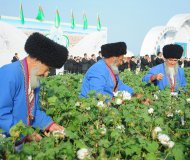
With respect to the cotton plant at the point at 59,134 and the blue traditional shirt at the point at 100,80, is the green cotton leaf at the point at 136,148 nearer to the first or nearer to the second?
the cotton plant at the point at 59,134

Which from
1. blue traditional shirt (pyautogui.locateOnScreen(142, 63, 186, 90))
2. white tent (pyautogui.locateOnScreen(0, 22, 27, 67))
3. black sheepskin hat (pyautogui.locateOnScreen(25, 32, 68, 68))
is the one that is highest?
black sheepskin hat (pyautogui.locateOnScreen(25, 32, 68, 68))

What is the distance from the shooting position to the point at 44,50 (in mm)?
3264

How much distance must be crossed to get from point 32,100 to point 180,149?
1451mm

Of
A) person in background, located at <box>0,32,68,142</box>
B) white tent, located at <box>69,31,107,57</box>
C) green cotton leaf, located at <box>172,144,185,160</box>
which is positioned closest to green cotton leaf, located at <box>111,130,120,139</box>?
green cotton leaf, located at <box>172,144,185,160</box>

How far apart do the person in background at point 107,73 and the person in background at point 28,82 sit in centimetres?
143

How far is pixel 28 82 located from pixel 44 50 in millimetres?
303

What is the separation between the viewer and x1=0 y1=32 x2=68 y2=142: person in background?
3043 millimetres

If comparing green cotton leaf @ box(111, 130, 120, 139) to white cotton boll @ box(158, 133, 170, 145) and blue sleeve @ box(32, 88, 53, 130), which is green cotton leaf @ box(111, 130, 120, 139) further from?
blue sleeve @ box(32, 88, 53, 130)

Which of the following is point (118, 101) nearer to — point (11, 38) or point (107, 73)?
point (107, 73)

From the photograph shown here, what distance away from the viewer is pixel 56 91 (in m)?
5.21

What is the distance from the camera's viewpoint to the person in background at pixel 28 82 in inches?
120

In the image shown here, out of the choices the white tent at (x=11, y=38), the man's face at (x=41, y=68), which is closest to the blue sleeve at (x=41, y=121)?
the man's face at (x=41, y=68)

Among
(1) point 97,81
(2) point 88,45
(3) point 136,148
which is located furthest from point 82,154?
(2) point 88,45

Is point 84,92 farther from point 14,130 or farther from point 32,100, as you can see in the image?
point 14,130
